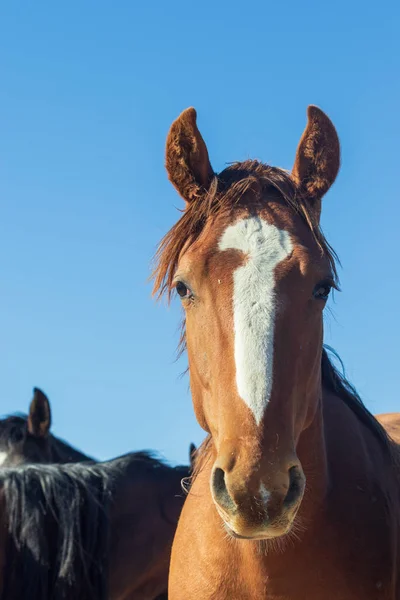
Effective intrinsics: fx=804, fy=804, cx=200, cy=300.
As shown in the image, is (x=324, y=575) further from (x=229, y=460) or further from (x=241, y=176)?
(x=241, y=176)

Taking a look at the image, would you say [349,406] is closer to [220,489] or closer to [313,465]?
[313,465]

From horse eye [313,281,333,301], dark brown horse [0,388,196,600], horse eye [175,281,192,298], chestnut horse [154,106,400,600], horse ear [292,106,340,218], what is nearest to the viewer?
chestnut horse [154,106,400,600]

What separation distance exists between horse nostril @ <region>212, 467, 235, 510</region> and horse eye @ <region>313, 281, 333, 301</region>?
87 centimetres

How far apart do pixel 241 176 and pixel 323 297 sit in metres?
0.74

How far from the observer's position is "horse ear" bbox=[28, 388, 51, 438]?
8.96m

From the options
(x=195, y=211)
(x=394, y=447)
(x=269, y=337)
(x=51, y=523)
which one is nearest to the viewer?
(x=269, y=337)

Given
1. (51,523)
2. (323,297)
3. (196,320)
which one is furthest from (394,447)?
(51,523)

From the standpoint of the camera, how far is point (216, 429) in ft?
10.3

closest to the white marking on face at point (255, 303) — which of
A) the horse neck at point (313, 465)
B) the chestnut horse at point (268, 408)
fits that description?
the chestnut horse at point (268, 408)

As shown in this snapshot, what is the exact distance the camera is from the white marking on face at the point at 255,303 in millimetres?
2863

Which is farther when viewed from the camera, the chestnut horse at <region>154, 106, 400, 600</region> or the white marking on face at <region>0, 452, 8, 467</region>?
the white marking on face at <region>0, 452, 8, 467</region>

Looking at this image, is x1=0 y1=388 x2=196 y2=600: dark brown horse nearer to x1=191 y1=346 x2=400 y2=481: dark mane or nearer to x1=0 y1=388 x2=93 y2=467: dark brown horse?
x1=0 y1=388 x2=93 y2=467: dark brown horse

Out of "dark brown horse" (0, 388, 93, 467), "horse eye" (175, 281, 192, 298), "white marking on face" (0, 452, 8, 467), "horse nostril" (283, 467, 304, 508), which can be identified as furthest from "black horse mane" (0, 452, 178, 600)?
"horse nostril" (283, 467, 304, 508)

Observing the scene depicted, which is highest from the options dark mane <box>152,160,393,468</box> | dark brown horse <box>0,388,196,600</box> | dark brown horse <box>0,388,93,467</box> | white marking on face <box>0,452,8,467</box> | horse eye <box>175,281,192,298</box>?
dark mane <box>152,160,393,468</box>
